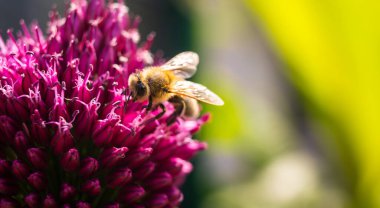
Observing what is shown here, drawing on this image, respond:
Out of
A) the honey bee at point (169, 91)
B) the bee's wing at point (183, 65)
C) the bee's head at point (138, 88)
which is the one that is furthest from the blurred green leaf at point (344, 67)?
the bee's head at point (138, 88)

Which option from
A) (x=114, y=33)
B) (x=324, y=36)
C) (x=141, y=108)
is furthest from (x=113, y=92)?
(x=324, y=36)

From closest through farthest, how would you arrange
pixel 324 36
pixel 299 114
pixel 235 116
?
pixel 324 36 → pixel 235 116 → pixel 299 114

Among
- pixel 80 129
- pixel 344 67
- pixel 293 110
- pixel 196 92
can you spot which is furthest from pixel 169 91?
pixel 293 110

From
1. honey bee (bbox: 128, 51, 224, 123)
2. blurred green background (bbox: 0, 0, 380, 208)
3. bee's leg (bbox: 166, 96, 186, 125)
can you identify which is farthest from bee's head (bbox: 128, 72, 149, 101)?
blurred green background (bbox: 0, 0, 380, 208)

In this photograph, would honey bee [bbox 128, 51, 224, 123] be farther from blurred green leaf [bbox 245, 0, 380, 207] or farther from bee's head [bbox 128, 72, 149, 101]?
blurred green leaf [bbox 245, 0, 380, 207]

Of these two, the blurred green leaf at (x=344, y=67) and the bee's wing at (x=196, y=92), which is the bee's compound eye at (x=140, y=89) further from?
the blurred green leaf at (x=344, y=67)

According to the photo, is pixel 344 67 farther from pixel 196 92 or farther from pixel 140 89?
pixel 140 89

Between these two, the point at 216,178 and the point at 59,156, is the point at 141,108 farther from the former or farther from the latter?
the point at 216,178
